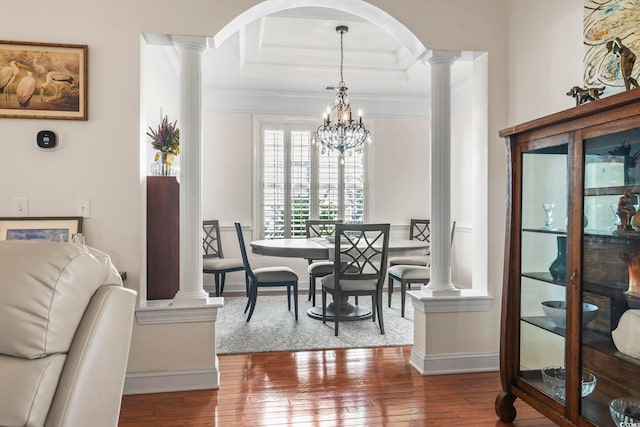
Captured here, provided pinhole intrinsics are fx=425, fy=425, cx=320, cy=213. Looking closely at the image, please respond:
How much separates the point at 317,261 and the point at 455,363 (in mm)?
2957

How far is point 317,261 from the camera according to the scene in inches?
225

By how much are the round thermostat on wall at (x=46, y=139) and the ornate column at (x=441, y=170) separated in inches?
96.3

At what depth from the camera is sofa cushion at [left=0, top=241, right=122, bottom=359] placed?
3.87 ft

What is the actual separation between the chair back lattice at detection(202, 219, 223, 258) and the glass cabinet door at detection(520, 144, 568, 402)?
406 centimetres

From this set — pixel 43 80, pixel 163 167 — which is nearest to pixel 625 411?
pixel 163 167

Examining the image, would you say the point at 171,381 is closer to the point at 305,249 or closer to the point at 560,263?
the point at 305,249

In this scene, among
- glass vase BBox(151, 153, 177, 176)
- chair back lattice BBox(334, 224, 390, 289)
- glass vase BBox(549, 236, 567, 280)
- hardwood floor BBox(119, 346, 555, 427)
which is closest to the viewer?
glass vase BBox(549, 236, 567, 280)

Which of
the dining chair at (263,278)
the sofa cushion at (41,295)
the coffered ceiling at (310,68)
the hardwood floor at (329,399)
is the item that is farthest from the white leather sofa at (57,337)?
the coffered ceiling at (310,68)

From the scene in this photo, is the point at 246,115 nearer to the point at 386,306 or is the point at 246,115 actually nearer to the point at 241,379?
Answer: the point at 386,306

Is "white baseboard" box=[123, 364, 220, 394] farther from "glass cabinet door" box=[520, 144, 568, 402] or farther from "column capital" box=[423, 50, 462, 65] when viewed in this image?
"column capital" box=[423, 50, 462, 65]

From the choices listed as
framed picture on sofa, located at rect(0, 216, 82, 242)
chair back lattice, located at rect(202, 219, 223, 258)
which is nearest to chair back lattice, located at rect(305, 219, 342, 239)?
chair back lattice, located at rect(202, 219, 223, 258)

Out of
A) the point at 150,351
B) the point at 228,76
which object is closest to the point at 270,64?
the point at 228,76

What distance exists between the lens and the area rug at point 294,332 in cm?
352

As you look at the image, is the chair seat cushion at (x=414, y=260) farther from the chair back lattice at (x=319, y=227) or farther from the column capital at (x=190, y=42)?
the column capital at (x=190, y=42)
